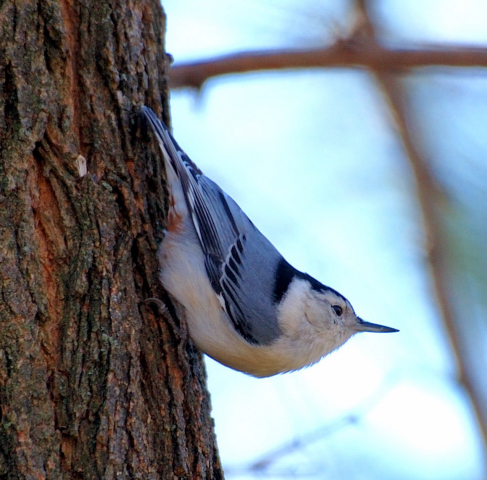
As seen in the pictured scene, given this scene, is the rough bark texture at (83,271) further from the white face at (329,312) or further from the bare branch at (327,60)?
the bare branch at (327,60)

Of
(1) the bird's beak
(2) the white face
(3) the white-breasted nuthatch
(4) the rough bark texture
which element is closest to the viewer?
(4) the rough bark texture

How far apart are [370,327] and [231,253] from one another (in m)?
0.84

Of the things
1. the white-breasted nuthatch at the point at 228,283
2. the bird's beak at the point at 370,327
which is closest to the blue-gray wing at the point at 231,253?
the white-breasted nuthatch at the point at 228,283

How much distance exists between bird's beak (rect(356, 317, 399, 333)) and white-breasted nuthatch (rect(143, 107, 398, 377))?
Result: 262 mm

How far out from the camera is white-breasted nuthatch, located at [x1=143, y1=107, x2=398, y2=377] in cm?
225

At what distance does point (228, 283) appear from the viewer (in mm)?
2355

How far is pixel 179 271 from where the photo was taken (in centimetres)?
222

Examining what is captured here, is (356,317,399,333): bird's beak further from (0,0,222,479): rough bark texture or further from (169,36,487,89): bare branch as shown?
(169,36,487,89): bare branch

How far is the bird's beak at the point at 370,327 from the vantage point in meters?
2.92

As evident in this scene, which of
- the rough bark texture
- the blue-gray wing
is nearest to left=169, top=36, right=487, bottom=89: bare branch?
the blue-gray wing

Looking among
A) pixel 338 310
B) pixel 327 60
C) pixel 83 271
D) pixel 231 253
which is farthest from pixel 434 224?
pixel 83 271

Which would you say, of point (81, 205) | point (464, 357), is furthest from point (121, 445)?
point (464, 357)

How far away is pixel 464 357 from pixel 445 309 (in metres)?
0.29

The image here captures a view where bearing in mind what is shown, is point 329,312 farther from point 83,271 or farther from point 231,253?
point 83,271
